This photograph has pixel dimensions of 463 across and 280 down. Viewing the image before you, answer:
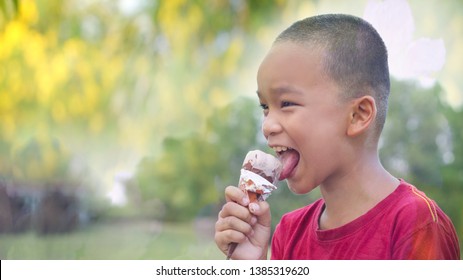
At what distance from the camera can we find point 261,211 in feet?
3.97

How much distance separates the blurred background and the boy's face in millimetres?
524

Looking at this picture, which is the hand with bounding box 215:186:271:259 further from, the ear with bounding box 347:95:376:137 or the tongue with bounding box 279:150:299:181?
the ear with bounding box 347:95:376:137

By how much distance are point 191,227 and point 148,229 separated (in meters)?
0.12

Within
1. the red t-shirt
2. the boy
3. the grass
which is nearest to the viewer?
the red t-shirt

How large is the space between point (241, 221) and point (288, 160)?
0.13 m

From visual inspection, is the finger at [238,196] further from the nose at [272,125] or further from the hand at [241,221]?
the nose at [272,125]

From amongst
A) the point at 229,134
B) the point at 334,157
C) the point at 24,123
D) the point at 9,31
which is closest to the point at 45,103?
the point at 24,123

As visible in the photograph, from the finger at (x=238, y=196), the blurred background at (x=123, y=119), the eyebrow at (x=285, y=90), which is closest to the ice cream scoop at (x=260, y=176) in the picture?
the finger at (x=238, y=196)

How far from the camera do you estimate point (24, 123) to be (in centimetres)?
181

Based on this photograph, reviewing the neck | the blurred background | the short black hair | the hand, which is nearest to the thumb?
the hand

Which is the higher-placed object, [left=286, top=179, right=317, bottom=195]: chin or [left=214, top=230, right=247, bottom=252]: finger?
[left=286, top=179, right=317, bottom=195]: chin

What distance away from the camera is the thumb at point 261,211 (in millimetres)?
1202

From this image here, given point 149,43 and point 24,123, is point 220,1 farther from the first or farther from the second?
point 24,123

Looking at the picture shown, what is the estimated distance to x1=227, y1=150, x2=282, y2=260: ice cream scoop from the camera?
1198 mm
